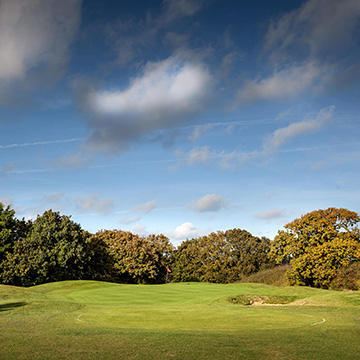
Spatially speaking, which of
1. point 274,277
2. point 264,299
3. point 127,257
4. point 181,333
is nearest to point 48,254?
point 127,257

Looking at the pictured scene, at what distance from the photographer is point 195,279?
56500 millimetres

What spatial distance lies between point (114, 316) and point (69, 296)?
13.4 meters

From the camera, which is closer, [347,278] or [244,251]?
[347,278]

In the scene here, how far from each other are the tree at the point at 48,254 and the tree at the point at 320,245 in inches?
990

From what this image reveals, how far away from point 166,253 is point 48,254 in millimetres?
21671

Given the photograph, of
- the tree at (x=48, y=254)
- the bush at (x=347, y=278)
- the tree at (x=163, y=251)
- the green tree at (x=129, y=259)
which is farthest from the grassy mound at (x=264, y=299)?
the tree at (x=163, y=251)

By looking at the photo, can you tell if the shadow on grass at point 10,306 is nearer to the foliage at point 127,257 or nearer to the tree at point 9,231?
the tree at point 9,231

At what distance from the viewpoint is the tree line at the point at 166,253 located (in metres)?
36.9

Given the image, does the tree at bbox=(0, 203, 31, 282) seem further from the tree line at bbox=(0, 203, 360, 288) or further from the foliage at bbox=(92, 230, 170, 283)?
the foliage at bbox=(92, 230, 170, 283)

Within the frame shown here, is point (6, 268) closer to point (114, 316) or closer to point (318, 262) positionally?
point (114, 316)

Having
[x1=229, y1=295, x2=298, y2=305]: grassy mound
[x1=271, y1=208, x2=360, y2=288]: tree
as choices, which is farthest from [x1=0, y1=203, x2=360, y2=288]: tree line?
[x1=229, y1=295, x2=298, y2=305]: grassy mound

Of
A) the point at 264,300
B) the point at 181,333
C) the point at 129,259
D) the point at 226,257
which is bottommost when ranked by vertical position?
the point at 264,300

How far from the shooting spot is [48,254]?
144 feet

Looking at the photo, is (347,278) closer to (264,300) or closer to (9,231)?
(264,300)
